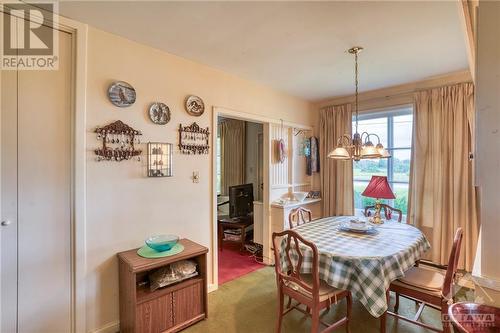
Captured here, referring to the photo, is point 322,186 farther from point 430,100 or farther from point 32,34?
point 32,34

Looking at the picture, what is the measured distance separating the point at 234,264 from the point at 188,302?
1.48 metres

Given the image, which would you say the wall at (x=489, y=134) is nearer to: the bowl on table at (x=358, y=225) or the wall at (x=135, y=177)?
the bowl on table at (x=358, y=225)

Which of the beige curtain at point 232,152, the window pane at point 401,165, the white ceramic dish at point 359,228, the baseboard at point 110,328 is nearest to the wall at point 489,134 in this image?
the white ceramic dish at point 359,228

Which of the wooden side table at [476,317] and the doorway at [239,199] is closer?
the wooden side table at [476,317]

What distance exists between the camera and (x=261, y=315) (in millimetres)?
2338

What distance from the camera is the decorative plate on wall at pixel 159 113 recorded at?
7.62ft

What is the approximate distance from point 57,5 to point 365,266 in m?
2.87

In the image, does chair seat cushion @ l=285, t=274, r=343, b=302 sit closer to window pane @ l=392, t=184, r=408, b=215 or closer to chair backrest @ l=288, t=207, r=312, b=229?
chair backrest @ l=288, t=207, r=312, b=229

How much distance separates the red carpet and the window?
6.18 ft

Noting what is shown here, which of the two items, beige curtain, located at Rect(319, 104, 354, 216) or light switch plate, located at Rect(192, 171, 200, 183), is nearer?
light switch plate, located at Rect(192, 171, 200, 183)

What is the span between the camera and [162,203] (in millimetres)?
2410

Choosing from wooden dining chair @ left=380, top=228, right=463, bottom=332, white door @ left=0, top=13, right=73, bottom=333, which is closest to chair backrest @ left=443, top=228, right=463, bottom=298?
wooden dining chair @ left=380, top=228, right=463, bottom=332

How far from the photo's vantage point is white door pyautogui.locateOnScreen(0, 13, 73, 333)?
1704 millimetres

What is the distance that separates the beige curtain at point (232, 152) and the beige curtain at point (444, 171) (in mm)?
3031
